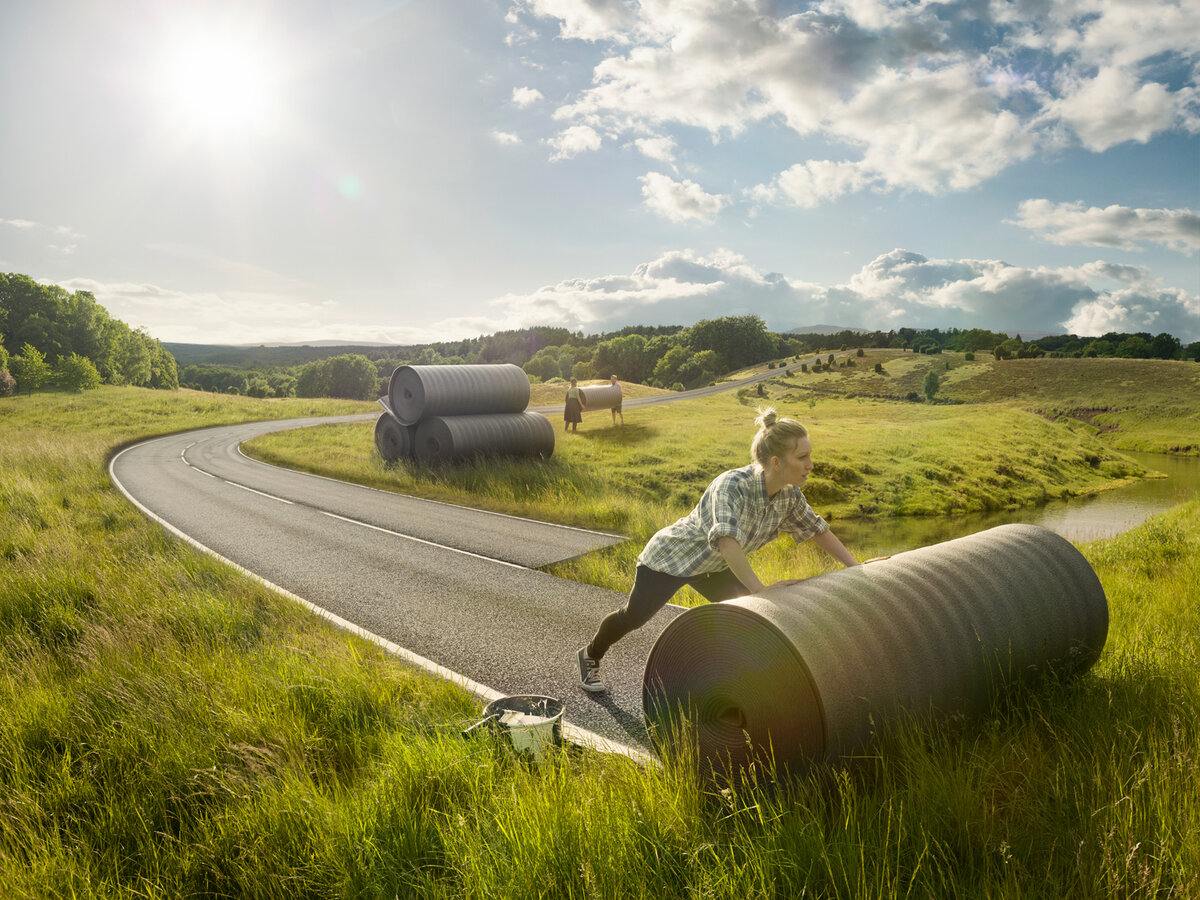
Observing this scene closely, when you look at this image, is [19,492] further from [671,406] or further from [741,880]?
[671,406]

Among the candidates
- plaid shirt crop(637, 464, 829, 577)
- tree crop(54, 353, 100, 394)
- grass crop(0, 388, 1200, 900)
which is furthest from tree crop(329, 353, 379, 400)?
plaid shirt crop(637, 464, 829, 577)

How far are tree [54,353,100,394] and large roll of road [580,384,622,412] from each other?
50438 mm

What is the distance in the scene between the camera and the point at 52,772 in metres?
3.84

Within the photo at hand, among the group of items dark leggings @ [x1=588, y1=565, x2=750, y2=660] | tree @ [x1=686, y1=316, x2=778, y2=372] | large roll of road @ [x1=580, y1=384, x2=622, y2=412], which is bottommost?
dark leggings @ [x1=588, y1=565, x2=750, y2=660]

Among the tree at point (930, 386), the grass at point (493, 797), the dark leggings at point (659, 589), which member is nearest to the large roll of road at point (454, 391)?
the grass at point (493, 797)

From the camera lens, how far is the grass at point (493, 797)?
263cm

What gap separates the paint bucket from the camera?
3760 millimetres

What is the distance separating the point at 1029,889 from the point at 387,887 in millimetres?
2514

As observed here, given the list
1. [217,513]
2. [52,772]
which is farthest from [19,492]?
[52,772]

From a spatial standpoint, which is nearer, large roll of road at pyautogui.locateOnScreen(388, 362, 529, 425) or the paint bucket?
the paint bucket

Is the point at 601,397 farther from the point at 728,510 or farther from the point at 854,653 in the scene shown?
the point at 854,653

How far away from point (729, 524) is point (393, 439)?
18124mm

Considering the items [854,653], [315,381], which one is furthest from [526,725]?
[315,381]

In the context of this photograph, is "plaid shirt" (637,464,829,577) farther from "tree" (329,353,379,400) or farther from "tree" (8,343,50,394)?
"tree" (329,353,379,400)
